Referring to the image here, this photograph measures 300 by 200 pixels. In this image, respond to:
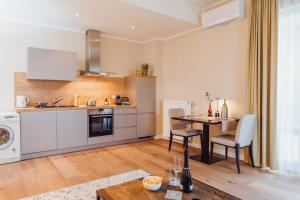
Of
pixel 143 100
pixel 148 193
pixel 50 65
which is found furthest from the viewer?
pixel 143 100

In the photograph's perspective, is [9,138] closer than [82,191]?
No

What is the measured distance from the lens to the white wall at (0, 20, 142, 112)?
159 inches

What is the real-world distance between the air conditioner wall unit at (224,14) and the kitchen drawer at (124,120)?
8.53 feet

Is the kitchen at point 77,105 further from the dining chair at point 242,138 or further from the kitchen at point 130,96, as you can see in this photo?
the dining chair at point 242,138

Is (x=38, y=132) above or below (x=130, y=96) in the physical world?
below

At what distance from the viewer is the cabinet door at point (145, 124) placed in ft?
17.0

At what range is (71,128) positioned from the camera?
166 inches

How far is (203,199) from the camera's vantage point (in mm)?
1531

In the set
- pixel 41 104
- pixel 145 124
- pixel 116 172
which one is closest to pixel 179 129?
pixel 145 124

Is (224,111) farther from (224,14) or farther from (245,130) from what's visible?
(224,14)

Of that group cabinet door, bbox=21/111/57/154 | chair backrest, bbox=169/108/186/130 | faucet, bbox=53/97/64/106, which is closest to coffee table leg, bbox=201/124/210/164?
chair backrest, bbox=169/108/186/130

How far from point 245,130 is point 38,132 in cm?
360

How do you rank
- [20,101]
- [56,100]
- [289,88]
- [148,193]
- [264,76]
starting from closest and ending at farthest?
[148,193]
[289,88]
[264,76]
[20,101]
[56,100]

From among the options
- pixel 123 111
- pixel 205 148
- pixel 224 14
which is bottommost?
pixel 205 148
